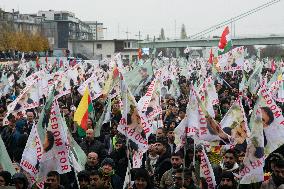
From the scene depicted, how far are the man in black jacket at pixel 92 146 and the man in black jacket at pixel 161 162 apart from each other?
109 cm

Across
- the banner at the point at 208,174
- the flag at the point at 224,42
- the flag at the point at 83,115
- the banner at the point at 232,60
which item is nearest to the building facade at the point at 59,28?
the flag at the point at 224,42

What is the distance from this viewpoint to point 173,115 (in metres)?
12.5

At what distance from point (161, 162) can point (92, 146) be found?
159cm

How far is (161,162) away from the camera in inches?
312

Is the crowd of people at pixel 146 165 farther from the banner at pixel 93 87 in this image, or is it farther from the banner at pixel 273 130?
the banner at pixel 93 87

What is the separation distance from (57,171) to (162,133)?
300 cm

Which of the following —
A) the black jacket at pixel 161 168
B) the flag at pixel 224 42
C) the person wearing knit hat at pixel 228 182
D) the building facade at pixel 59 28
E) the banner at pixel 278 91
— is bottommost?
the black jacket at pixel 161 168

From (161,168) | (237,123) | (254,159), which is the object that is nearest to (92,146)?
(161,168)

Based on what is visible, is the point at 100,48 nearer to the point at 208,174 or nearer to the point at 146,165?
the point at 146,165

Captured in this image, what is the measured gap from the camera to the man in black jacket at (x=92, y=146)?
8866 mm

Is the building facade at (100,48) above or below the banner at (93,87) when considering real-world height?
above

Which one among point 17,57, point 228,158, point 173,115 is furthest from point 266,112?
point 17,57

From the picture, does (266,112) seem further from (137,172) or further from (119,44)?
(119,44)

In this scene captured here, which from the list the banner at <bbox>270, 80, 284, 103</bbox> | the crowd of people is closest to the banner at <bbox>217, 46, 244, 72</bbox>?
the banner at <bbox>270, 80, 284, 103</bbox>
